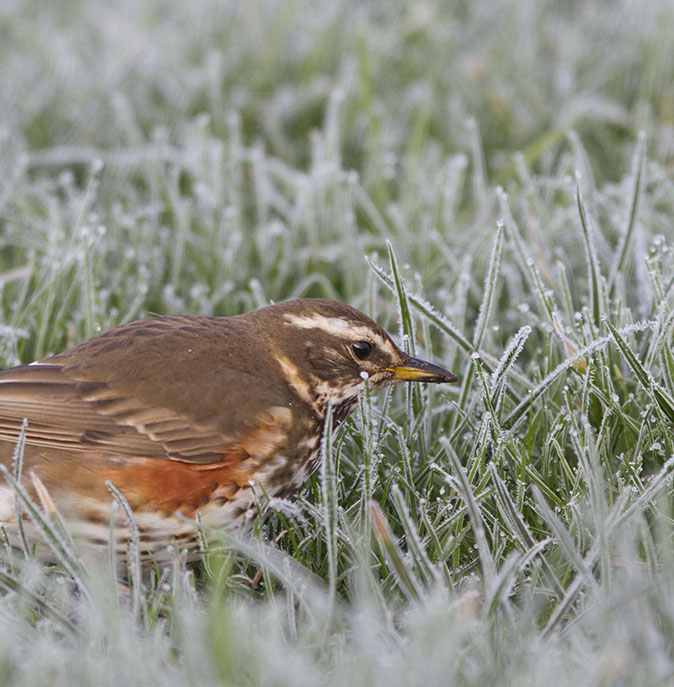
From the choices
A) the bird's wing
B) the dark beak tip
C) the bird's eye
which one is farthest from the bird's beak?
the bird's wing

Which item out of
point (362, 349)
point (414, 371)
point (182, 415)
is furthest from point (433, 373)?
point (182, 415)

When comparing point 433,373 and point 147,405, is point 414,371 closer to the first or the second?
point 433,373

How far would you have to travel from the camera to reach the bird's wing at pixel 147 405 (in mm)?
3697

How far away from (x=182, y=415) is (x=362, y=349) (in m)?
0.76

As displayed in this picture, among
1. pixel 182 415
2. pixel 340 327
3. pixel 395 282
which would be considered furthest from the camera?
pixel 395 282

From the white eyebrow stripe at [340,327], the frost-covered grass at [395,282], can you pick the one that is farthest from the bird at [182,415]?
the frost-covered grass at [395,282]

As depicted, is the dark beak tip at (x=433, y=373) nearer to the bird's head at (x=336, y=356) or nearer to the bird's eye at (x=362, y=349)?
the bird's head at (x=336, y=356)

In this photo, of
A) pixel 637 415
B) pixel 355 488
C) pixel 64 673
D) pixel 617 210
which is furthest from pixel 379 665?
pixel 617 210

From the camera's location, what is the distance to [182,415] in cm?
372

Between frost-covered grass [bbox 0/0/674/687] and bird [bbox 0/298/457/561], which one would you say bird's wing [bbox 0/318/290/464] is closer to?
bird [bbox 0/298/457/561]

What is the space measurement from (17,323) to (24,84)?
3.16 meters

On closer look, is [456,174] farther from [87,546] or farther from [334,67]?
[87,546]

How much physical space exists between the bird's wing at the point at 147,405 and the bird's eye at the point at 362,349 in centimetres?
35

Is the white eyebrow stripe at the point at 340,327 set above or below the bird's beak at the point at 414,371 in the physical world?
above
